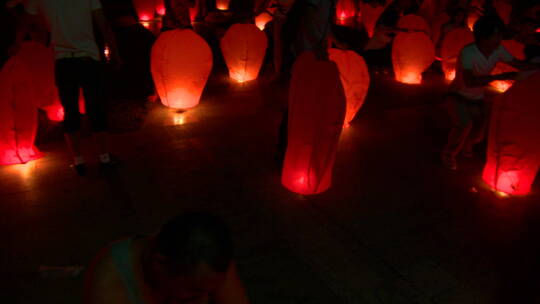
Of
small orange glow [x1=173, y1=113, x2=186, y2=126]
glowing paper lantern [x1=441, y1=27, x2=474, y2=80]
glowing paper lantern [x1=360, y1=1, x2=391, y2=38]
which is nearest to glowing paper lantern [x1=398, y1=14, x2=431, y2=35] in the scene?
glowing paper lantern [x1=441, y1=27, x2=474, y2=80]

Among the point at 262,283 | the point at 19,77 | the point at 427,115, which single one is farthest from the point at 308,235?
the point at 427,115

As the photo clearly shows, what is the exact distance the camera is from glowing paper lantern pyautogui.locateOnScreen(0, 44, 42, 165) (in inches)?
146

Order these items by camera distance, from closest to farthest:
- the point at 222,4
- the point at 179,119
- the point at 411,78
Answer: the point at 179,119, the point at 411,78, the point at 222,4

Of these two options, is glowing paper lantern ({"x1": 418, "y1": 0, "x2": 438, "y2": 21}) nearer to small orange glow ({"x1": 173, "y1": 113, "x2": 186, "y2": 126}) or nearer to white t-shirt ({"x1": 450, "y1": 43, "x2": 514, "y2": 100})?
white t-shirt ({"x1": 450, "y1": 43, "x2": 514, "y2": 100})

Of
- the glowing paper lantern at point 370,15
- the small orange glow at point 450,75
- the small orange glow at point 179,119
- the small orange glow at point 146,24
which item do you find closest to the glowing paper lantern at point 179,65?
the small orange glow at point 179,119

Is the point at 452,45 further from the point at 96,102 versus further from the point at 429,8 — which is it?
the point at 96,102

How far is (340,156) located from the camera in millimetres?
4586

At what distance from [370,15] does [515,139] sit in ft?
24.2

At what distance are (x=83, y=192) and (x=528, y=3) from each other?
11.4 metres

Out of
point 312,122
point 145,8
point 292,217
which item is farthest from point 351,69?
point 145,8

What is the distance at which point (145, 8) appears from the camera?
35.0ft

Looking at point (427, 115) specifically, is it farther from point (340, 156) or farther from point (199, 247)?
point (199, 247)

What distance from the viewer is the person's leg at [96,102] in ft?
11.8

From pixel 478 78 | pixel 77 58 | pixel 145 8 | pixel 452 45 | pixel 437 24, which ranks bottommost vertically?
pixel 452 45
